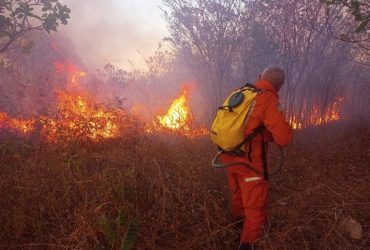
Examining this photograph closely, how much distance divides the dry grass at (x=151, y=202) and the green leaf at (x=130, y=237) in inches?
8.6

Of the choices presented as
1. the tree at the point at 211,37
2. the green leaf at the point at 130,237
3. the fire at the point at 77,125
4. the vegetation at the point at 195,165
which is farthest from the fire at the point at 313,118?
the green leaf at the point at 130,237

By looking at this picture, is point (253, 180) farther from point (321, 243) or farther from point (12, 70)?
point (12, 70)

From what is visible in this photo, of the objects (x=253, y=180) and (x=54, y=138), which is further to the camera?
(x=54, y=138)

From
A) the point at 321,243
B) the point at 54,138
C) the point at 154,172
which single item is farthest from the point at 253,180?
the point at 54,138

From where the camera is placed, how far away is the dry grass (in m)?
3.82

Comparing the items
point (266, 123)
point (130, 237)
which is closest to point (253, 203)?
point (266, 123)

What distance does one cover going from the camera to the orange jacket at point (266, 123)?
3357mm

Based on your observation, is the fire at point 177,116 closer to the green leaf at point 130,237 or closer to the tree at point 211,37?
the tree at point 211,37

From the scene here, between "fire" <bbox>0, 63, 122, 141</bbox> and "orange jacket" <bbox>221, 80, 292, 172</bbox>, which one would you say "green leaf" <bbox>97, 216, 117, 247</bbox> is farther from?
"fire" <bbox>0, 63, 122, 141</bbox>

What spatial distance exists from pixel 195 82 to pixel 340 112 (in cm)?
500

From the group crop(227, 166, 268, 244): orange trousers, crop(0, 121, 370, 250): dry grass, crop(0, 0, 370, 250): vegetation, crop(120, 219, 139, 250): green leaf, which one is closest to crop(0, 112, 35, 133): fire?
crop(0, 0, 370, 250): vegetation

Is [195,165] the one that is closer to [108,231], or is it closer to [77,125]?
[108,231]

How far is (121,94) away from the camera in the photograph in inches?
585

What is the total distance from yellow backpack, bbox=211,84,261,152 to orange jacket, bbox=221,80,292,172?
0.18 feet
